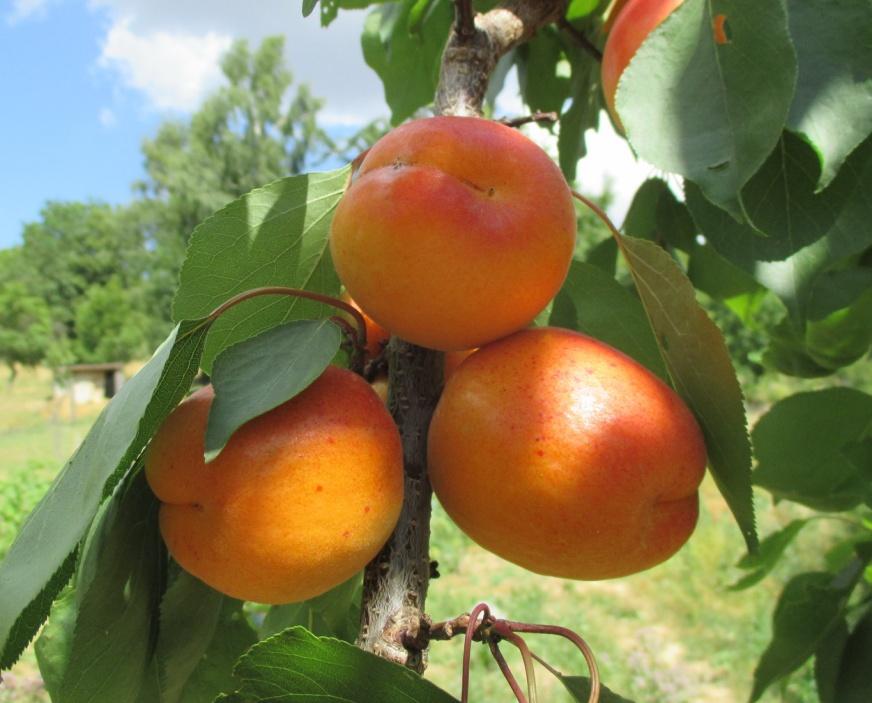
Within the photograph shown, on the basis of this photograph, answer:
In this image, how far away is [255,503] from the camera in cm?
47

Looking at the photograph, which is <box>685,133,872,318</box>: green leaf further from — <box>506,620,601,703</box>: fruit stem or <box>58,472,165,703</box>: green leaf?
<box>58,472,165,703</box>: green leaf

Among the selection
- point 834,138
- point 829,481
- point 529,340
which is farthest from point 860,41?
point 829,481

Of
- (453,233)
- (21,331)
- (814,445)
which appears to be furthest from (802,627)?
(21,331)

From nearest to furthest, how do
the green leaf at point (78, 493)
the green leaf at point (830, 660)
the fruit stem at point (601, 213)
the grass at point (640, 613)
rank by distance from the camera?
the green leaf at point (78, 493)
the fruit stem at point (601, 213)
the green leaf at point (830, 660)
the grass at point (640, 613)

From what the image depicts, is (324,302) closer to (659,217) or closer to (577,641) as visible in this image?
(577,641)

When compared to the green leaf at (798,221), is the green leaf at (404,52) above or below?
above

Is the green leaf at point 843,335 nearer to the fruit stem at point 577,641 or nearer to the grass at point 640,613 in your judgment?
the fruit stem at point 577,641

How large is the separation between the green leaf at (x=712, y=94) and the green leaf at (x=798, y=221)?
0.07 meters

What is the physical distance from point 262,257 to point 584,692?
40cm

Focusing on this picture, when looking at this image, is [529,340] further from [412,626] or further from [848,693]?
[848,693]

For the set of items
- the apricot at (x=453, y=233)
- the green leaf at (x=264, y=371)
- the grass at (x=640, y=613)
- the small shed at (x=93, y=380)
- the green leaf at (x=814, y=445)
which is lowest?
the small shed at (x=93, y=380)

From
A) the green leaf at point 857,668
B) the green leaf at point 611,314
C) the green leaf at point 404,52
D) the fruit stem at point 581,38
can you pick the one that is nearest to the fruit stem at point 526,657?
the green leaf at point 611,314

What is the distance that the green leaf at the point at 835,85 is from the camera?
49cm

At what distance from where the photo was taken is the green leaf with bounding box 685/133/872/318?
547 millimetres
